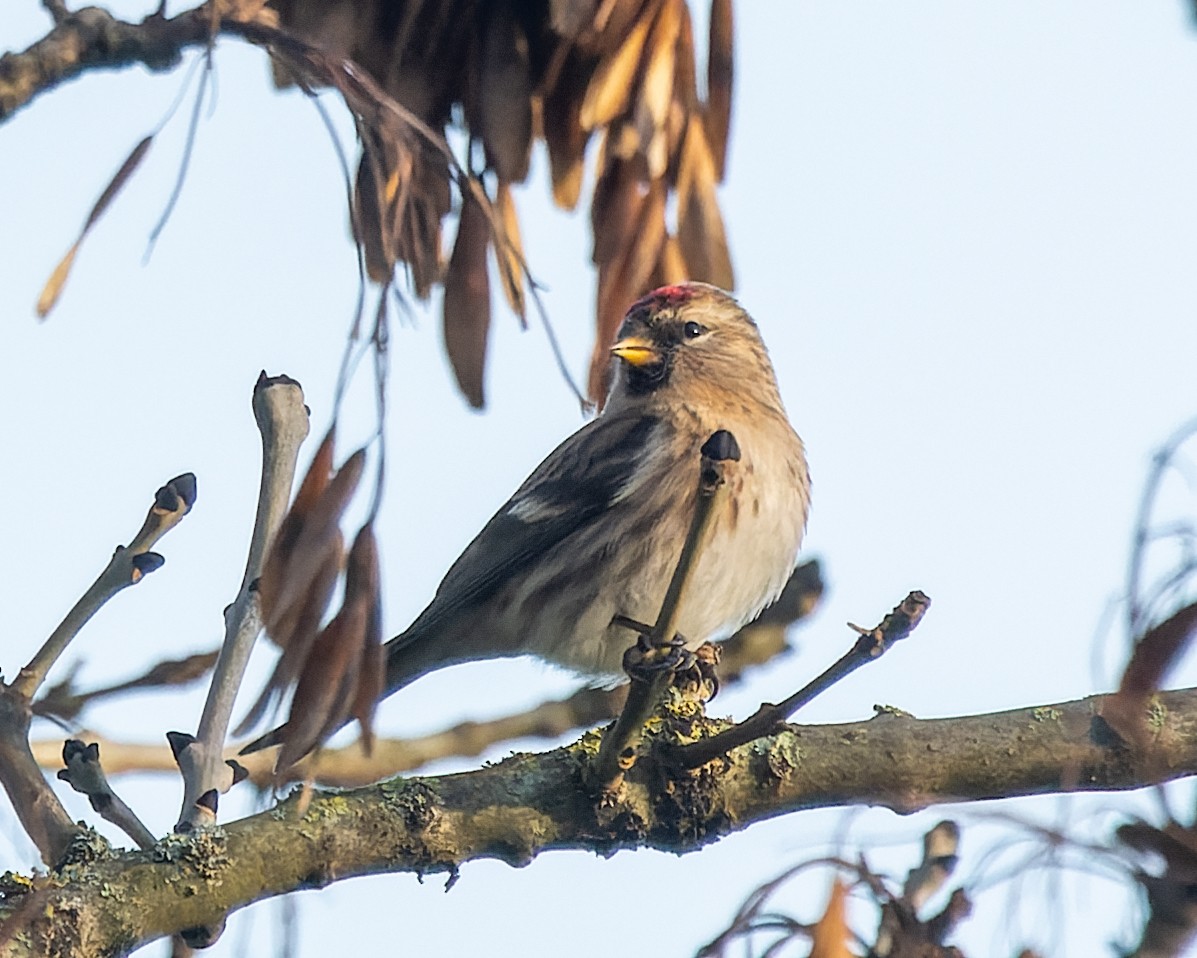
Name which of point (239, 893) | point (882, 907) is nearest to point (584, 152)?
point (239, 893)

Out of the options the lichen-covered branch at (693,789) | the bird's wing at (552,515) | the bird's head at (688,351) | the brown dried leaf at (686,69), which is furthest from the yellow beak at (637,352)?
the lichen-covered branch at (693,789)

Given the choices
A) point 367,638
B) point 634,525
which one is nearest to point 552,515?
point 634,525

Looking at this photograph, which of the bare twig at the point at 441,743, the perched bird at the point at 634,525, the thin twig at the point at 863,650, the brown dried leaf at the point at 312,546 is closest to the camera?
the brown dried leaf at the point at 312,546

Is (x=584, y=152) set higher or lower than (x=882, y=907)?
higher

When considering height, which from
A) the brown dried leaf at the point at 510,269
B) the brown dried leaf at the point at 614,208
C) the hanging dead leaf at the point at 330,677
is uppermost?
the brown dried leaf at the point at 614,208

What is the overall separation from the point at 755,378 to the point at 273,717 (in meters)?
3.08

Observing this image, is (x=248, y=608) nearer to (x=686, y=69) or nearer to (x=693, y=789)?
(x=693, y=789)

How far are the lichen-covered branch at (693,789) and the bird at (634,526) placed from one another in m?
1.22

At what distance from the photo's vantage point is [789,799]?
2643mm

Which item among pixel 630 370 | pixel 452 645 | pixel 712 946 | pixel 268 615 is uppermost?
pixel 630 370

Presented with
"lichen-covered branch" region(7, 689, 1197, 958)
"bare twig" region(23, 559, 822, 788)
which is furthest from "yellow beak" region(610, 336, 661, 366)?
"lichen-covered branch" region(7, 689, 1197, 958)

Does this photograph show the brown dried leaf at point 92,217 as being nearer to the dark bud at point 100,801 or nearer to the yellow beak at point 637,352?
the dark bud at point 100,801

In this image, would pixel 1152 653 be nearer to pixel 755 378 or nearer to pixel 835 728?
pixel 835 728

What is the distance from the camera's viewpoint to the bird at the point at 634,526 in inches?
159
